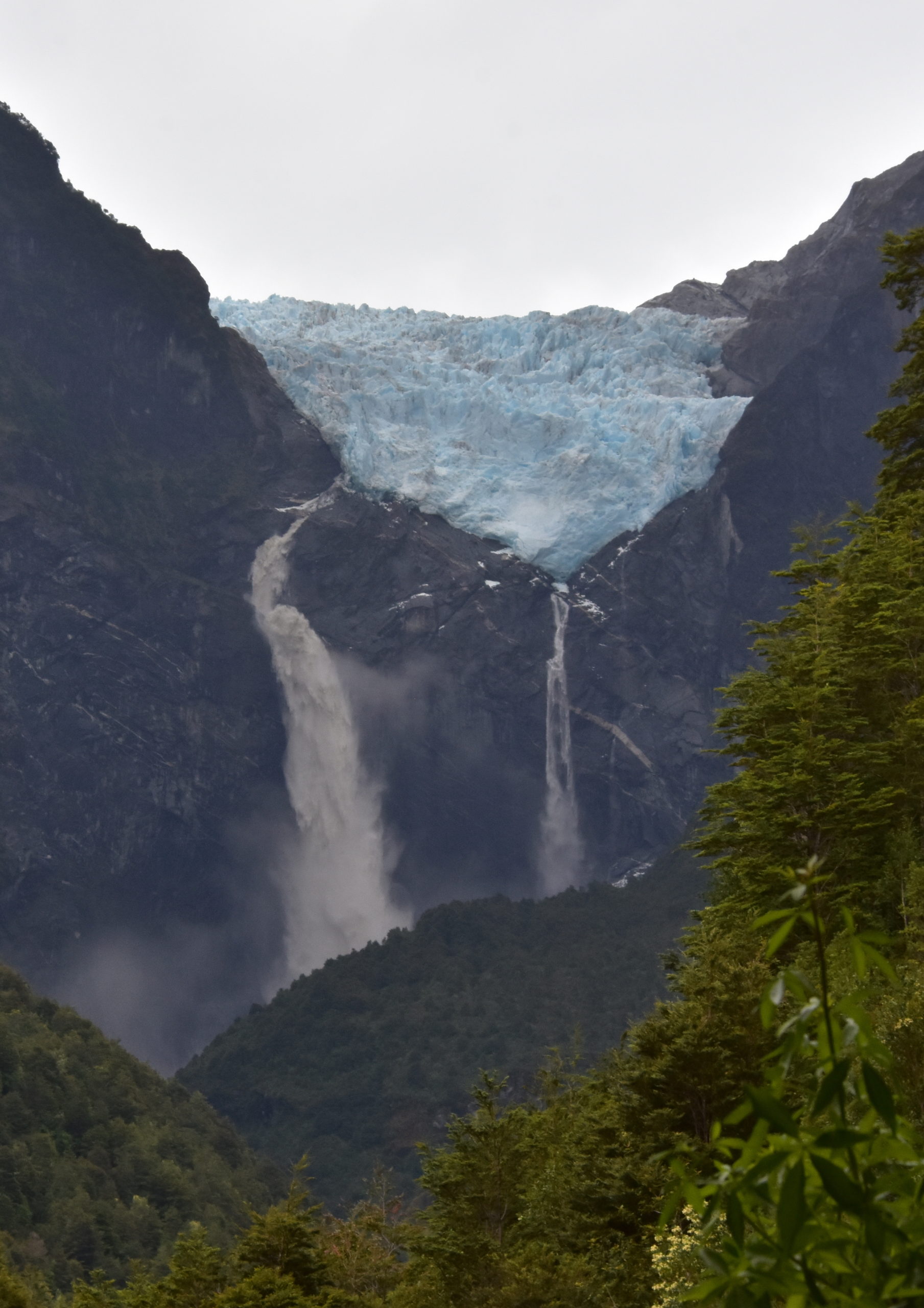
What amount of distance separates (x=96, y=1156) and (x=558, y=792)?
87.7 meters

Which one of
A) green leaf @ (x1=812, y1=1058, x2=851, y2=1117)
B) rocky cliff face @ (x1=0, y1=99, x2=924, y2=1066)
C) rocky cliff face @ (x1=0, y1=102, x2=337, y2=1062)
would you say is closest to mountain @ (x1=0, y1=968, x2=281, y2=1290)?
rocky cliff face @ (x1=0, y1=102, x2=337, y2=1062)

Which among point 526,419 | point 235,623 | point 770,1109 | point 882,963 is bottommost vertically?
point 770,1109

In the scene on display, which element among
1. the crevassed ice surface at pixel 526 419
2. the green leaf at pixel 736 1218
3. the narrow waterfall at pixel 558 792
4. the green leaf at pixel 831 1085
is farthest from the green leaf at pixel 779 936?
the narrow waterfall at pixel 558 792

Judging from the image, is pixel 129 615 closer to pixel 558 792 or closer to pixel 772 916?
pixel 558 792

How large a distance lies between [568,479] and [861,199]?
67441 mm

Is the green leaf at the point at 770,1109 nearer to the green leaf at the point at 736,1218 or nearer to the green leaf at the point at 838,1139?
the green leaf at the point at 838,1139

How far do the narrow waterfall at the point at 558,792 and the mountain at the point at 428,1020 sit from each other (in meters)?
18.7

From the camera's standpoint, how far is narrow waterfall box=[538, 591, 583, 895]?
15688 centimetres

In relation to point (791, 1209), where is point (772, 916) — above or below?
above

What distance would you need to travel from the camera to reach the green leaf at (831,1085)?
4773 millimetres

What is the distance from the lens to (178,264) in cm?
16925

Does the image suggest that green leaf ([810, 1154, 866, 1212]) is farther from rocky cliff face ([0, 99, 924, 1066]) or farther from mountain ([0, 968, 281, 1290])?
rocky cliff face ([0, 99, 924, 1066])

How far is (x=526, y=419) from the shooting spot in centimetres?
14138

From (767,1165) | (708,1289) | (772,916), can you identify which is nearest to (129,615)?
(772,916)
